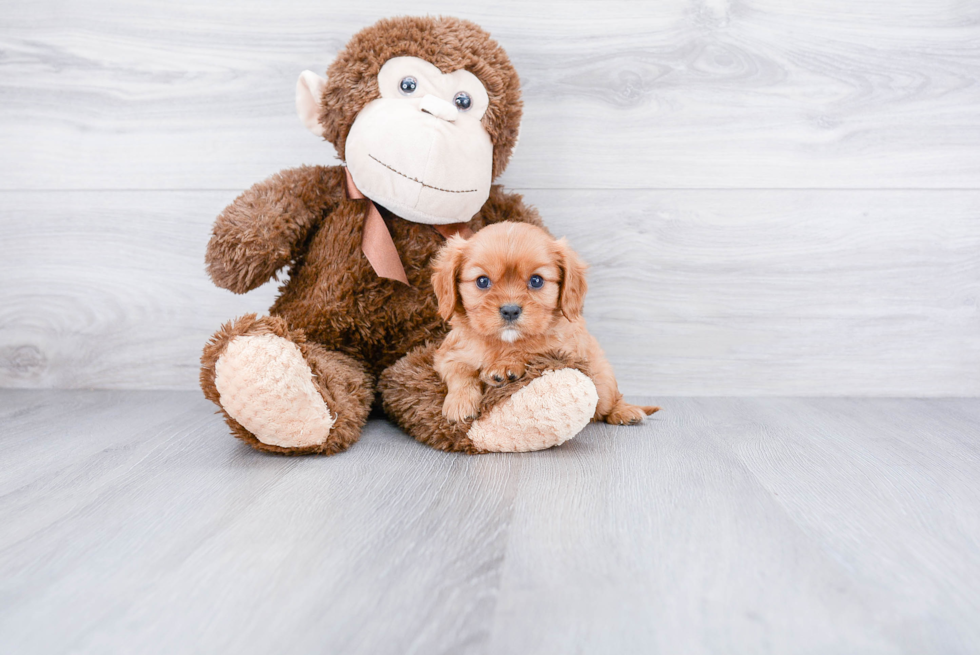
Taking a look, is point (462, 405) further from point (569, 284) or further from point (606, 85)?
point (606, 85)

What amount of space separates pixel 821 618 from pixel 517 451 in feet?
1.72

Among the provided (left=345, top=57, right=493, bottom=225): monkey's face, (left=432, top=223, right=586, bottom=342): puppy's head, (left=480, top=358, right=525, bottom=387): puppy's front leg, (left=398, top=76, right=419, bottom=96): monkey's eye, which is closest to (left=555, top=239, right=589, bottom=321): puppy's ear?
(left=432, top=223, right=586, bottom=342): puppy's head

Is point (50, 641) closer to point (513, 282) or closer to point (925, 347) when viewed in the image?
point (513, 282)

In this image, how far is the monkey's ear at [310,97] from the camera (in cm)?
115

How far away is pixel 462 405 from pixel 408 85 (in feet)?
1.81

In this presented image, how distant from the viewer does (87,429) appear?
3.85 feet

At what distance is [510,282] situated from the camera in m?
0.97

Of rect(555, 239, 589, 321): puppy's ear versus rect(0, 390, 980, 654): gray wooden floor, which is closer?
rect(0, 390, 980, 654): gray wooden floor

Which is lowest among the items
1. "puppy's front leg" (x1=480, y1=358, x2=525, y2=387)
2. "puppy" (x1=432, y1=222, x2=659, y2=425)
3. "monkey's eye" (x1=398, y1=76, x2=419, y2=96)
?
"puppy's front leg" (x1=480, y1=358, x2=525, y2=387)

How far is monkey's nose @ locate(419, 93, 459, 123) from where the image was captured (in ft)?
3.54

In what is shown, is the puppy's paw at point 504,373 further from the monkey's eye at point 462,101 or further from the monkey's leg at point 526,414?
the monkey's eye at point 462,101

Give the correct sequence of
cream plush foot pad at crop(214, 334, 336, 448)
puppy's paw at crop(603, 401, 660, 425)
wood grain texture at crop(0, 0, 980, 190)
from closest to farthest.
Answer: cream plush foot pad at crop(214, 334, 336, 448) → puppy's paw at crop(603, 401, 660, 425) → wood grain texture at crop(0, 0, 980, 190)

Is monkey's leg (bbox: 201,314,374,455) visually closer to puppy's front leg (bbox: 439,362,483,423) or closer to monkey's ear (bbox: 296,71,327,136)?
puppy's front leg (bbox: 439,362,483,423)

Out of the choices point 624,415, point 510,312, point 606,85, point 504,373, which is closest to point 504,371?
point 504,373
